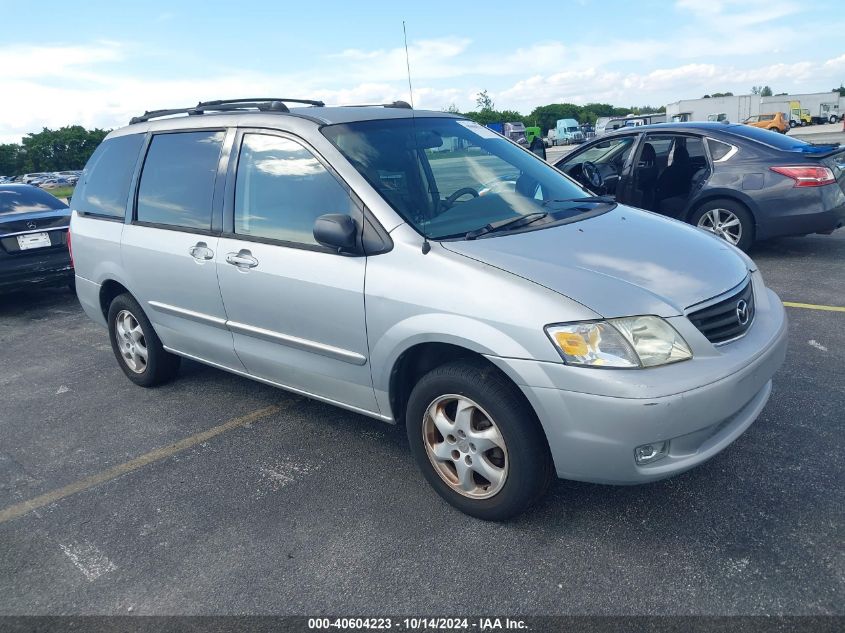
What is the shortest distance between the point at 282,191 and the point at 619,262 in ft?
5.73

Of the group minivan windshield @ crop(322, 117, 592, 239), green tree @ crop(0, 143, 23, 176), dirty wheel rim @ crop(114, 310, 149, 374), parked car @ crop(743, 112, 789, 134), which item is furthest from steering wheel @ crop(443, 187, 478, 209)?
green tree @ crop(0, 143, 23, 176)

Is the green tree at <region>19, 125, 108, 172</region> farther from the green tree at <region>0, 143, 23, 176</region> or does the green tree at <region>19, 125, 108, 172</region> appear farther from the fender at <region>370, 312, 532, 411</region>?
the fender at <region>370, 312, 532, 411</region>

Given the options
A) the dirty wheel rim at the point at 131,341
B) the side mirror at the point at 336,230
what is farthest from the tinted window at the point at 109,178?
the side mirror at the point at 336,230

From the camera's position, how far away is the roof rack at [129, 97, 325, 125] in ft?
12.6

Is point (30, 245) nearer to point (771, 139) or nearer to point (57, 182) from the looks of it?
point (771, 139)

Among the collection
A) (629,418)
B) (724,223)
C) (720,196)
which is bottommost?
(724,223)

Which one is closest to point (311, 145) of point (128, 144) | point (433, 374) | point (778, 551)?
point (433, 374)

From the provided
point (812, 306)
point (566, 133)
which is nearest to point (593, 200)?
point (812, 306)

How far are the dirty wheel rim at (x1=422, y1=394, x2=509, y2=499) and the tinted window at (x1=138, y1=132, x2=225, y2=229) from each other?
1861mm

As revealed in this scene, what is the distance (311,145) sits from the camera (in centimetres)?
337

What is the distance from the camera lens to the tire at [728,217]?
695cm

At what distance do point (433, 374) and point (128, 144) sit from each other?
124 inches

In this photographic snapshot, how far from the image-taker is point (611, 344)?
98.0 inches

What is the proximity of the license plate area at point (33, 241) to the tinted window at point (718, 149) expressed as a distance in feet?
24.6
